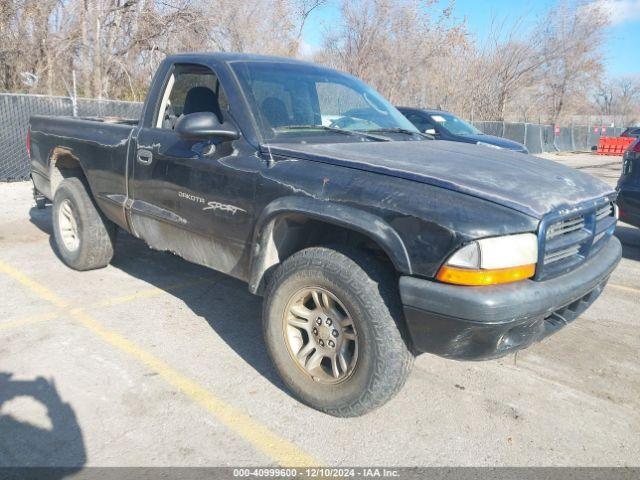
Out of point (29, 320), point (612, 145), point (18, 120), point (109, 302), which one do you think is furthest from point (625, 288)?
point (612, 145)

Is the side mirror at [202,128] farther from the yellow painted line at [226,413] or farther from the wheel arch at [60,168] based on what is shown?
the wheel arch at [60,168]

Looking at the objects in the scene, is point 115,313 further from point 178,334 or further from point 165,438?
point 165,438

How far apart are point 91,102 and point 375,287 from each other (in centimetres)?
1116

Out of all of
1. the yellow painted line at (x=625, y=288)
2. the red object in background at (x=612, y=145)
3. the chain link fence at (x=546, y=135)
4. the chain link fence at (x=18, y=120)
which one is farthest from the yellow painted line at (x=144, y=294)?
the red object in background at (x=612, y=145)

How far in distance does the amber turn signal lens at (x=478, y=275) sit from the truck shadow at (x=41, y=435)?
6.34 feet

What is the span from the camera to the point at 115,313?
4.29m

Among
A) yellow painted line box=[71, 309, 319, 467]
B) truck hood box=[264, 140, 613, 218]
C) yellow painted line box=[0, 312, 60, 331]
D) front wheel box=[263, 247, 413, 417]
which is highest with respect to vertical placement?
truck hood box=[264, 140, 613, 218]

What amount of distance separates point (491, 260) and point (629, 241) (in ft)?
20.2

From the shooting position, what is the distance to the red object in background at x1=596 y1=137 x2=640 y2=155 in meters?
26.4

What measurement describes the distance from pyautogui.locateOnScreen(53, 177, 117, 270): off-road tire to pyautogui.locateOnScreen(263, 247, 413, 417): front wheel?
2621 mm

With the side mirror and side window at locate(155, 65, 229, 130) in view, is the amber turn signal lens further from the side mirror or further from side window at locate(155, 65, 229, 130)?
side window at locate(155, 65, 229, 130)

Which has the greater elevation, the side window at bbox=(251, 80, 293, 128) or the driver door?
the side window at bbox=(251, 80, 293, 128)

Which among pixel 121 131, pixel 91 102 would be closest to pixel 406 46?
pixel 91 102

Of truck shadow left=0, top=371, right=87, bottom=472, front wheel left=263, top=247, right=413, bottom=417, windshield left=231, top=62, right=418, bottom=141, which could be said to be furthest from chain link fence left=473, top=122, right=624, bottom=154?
truck shadow left=0, top=371, right=87, bottom=472
